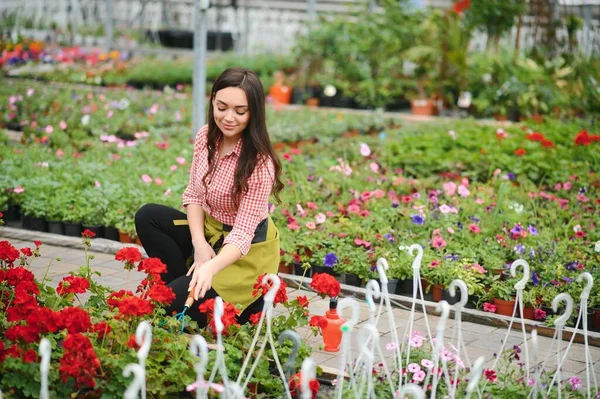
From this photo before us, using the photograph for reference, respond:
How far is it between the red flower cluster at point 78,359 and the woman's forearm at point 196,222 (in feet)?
3.38

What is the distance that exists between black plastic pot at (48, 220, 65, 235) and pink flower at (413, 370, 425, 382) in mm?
3084

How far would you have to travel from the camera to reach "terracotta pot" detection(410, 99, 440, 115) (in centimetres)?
1167

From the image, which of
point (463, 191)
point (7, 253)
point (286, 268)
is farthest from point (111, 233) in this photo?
point (463, 191)

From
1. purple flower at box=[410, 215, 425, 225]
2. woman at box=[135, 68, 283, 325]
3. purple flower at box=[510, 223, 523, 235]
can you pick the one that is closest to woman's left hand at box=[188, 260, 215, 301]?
woman at box=[135, 68, 283, 325]

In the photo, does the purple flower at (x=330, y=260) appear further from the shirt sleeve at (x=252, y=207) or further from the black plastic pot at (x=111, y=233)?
the black plastic pot at (x=111, y=233)

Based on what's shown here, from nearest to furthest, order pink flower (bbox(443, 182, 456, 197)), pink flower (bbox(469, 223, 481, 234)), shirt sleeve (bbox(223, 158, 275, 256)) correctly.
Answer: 1. shirt sleeve (bbox(223, 158, 275, 256))
2. pink flower (bbox(469, 223, 481, 234))
3. pink flower (bbox(443, 182, 456, 197))

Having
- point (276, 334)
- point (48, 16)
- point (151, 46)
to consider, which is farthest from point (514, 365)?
point (48, 16)

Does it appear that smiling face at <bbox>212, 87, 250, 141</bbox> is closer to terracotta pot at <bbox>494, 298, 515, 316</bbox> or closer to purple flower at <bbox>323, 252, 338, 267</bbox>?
purple flower at <bbox>323, 252, 338, 267</bbox>

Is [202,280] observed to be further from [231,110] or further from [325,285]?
[231,110]

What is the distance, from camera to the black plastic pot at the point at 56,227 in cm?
560

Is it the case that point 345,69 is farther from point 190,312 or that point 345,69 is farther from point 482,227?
point 190,312

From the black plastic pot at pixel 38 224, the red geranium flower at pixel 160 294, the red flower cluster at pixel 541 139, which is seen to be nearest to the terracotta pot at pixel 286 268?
the black plastic pot at pixel 38 224

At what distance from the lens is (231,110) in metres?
3.61

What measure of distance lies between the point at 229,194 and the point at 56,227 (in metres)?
2.24
